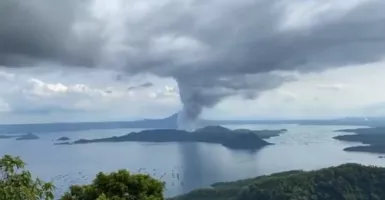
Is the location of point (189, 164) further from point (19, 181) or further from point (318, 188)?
point (19, 181)

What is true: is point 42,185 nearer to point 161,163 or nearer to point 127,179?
point 127,179

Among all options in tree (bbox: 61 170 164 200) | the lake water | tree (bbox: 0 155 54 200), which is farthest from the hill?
tree (bbox: 0 155 54 200)

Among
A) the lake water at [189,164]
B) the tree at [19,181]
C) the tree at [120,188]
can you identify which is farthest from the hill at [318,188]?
the tree at [19,181]

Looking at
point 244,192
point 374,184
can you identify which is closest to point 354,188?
point 374,184

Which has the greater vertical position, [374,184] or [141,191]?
[141,191]

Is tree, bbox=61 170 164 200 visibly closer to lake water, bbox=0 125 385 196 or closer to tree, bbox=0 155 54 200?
tree, bbox=0 155 54 200

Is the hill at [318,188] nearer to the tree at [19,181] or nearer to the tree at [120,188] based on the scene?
the tree at [120,188]
